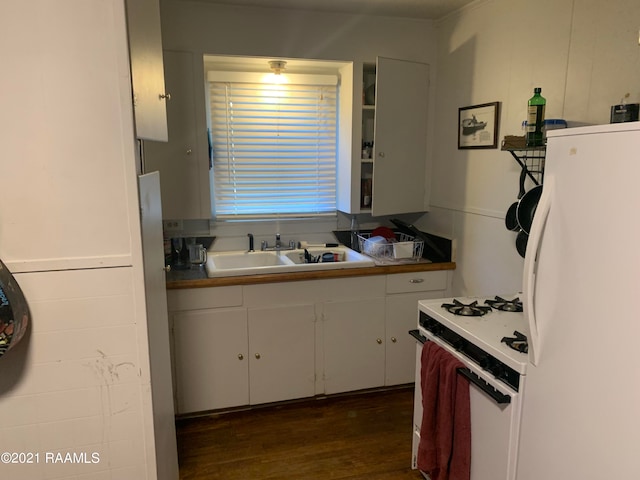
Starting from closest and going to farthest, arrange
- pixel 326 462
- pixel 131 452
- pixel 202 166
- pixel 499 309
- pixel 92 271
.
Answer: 1. pixel 92 271
2. pixel 131 452
3. pixel 499 309
4. pixel 326 462
5. pixel 202 166

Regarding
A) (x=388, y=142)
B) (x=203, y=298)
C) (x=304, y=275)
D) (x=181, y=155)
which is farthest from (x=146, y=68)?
(x=388, y=142)

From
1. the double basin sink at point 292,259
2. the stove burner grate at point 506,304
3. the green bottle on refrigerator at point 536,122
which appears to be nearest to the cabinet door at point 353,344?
the double basin sink at point 292,259

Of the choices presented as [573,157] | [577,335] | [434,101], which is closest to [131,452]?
[577,335]

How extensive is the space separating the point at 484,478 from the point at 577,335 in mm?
802

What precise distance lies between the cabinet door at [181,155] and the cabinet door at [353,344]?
1066 mm

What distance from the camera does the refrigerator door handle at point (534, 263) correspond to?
141 centimetres

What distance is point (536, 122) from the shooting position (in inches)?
79.5

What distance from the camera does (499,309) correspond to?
6.81 feet

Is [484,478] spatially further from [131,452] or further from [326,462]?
[131,452]

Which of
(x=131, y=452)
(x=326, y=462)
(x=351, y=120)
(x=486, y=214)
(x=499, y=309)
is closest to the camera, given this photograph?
(x=131, y=452)

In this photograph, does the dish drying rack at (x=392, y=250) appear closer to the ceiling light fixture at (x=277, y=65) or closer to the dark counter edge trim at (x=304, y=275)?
the dark counter edge trim at (x=304, y=275)

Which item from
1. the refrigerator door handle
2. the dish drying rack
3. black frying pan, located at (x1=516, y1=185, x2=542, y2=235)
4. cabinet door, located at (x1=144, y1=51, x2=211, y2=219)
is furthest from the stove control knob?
cabinet door, located at (x1=144, y1=51, x2=211, y2=219)

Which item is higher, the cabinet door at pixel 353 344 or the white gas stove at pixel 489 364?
the white gas stove at pixel 489 364

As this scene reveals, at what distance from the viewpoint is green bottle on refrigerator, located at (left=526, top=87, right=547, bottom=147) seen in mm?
2010
